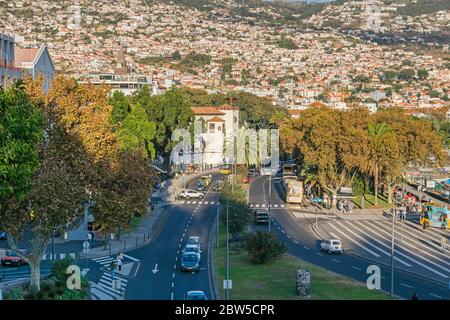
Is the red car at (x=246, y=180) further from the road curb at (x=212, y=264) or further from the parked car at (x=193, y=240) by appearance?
the parked car at (x=193, y=240)

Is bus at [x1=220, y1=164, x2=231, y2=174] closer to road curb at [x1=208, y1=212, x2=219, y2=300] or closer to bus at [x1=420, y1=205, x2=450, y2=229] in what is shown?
bus at [x1=420, y1=205, x2=450, y2=229]

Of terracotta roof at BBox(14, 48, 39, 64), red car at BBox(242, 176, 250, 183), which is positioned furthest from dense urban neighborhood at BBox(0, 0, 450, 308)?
red car at BBox(242, 176, 250, 183)

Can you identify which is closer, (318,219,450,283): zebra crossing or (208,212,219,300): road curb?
(208,212,219,300): road curb

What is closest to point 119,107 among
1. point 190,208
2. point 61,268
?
point 190,208

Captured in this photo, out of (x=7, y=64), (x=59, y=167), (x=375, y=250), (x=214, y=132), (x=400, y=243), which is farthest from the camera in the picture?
(x=214, y=132)

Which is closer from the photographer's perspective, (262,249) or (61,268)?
(61,268)

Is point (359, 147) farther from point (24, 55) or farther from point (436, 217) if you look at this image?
point (24, 55)
